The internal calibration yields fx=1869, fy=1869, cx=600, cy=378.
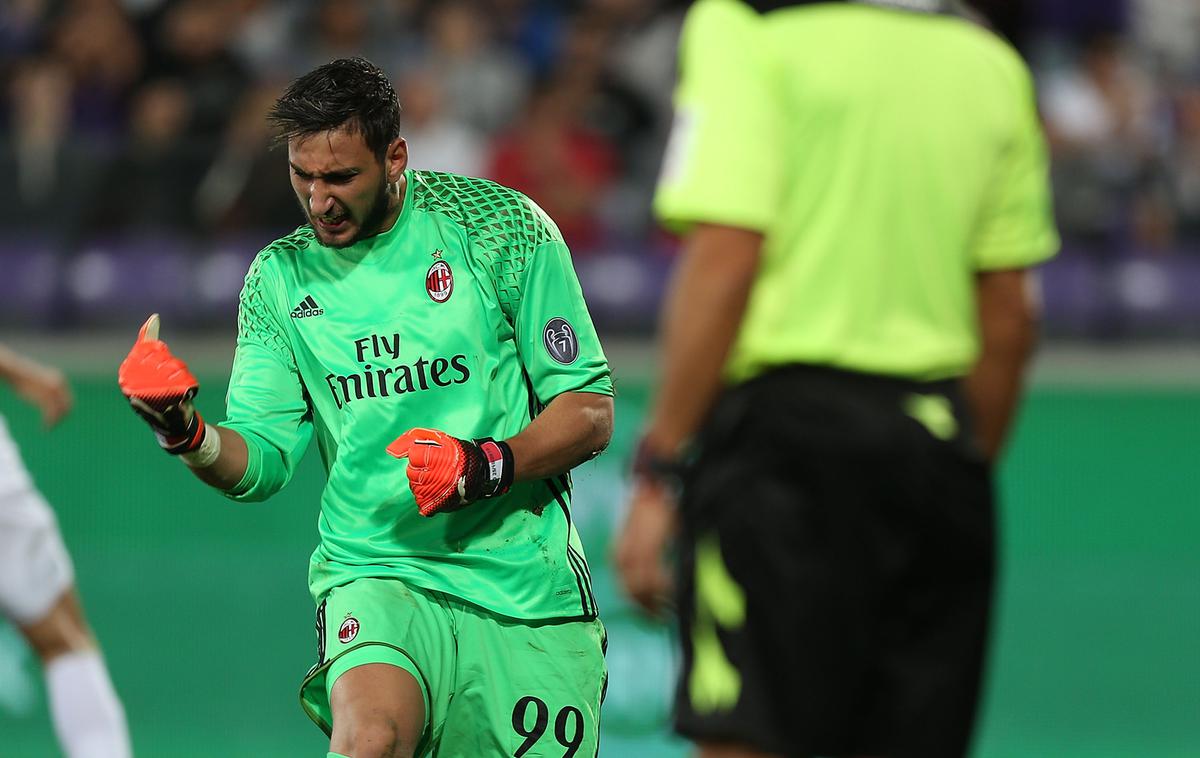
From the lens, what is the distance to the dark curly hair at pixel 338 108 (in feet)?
14.2

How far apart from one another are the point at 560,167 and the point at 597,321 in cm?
88

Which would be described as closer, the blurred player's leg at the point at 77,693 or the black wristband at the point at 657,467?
the black wristband at the point at 657,467

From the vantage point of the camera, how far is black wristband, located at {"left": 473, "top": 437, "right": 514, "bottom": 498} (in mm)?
4230

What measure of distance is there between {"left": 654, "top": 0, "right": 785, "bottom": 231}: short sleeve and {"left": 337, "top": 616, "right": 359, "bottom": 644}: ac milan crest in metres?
1.58

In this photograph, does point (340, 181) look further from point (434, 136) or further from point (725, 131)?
point (434, 136)

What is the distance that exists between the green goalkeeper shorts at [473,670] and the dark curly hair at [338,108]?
106 cm

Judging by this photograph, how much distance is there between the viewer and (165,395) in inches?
167

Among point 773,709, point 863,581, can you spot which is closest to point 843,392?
point 863,581

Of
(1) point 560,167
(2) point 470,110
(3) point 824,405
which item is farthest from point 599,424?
(2) point 470,110

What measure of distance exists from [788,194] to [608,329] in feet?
18.7

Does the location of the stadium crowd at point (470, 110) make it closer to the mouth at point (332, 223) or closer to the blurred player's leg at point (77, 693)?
the blurred player's leg at point (77, 693)

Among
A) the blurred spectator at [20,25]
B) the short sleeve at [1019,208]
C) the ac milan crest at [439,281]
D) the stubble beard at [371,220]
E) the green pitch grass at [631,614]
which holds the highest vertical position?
the short sleeve at [1019,208]

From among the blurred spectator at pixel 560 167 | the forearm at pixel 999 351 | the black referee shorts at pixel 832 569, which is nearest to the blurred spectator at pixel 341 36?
the blurred spectator at pixel 560 167

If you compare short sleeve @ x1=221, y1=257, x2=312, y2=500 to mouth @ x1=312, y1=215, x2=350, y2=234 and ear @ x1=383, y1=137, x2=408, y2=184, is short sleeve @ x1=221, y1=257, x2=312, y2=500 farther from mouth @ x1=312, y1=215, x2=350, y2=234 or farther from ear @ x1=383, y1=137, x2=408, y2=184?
ear @ x1=383, y1=137, x2=408, y2=184
